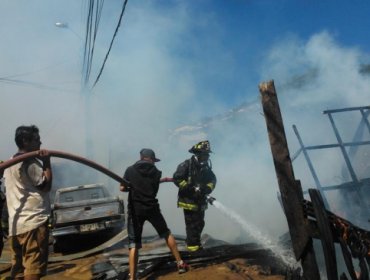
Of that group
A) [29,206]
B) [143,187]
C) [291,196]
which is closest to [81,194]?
[143,187]

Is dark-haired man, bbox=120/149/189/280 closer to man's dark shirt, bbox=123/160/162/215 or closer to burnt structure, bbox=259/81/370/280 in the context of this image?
man's dark shirt, bbox=123/160/162/215

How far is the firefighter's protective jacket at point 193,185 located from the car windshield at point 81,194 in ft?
14.6

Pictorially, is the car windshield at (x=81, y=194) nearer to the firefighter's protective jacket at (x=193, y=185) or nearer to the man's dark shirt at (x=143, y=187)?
the firefighter's protective jacket at (x=193, y=185)

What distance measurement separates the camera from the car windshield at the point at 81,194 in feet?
32.7

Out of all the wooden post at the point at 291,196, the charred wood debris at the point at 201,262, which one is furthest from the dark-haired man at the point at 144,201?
the wooden post at the point at 291,196

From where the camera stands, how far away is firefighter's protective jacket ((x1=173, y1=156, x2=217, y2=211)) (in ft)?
20.7

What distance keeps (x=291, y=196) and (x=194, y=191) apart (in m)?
2.98

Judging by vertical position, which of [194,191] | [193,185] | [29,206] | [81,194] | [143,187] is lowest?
[81,194]

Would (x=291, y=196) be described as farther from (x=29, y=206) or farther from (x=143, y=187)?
(x=29, y=206)

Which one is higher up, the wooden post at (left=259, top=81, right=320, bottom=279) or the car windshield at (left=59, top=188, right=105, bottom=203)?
the wooden post at (left=259, top=81, right=320, bottom=279)

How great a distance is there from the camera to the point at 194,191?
6305 mm

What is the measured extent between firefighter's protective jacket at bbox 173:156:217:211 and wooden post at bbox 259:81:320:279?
2.90 metres

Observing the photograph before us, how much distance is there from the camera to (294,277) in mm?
3693

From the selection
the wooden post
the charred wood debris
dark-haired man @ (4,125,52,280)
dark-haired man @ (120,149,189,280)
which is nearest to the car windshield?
the charred wood debris
